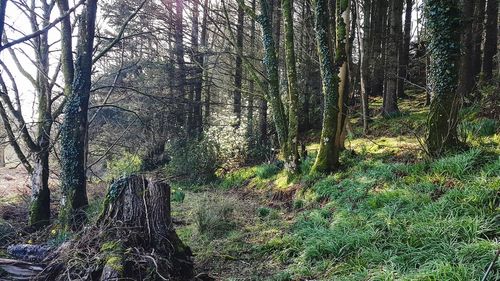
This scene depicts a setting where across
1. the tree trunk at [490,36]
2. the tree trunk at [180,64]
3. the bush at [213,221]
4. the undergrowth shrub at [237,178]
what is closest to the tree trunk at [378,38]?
the tree trunk at [490,36]

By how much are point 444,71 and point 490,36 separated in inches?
266

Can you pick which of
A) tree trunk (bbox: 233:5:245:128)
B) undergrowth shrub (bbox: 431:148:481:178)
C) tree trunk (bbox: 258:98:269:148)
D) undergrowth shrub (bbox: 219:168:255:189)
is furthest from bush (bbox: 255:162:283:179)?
undergrowth shrub (bbox: 431:148:481:178)

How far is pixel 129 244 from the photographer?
4.06 meters

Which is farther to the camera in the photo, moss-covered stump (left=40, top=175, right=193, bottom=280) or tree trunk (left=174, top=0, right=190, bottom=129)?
tree trunk (left=174, top=0, right=190, bottom=129)

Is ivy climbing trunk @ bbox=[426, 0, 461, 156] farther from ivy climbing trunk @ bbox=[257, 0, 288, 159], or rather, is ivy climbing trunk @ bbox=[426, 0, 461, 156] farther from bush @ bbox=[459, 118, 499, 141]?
ivy climbing trunk @ bbox=[257, 0, 288, 159]

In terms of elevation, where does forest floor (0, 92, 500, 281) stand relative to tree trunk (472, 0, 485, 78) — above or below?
below

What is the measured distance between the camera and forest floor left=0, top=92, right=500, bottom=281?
3820 mm

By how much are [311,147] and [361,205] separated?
6350mm

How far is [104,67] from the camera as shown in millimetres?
15469

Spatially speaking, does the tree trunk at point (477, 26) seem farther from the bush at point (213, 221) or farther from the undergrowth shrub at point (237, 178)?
the bush at point (213, 221)

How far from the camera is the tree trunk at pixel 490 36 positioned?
10.8 meters

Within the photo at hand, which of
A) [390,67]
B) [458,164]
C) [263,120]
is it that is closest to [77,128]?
[458,164]

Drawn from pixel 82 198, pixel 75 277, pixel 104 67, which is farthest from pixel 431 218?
pixel 104 67

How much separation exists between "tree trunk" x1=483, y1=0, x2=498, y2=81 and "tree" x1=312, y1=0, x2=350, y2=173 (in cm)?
543
